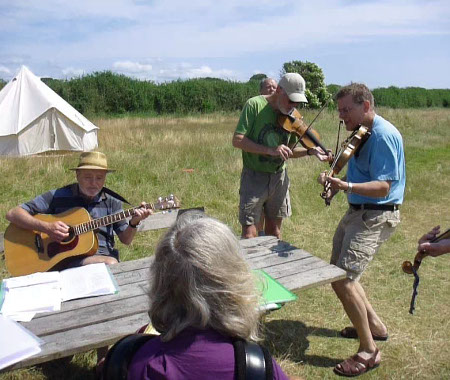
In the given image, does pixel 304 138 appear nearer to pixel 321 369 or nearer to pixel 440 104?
pixel 321 369

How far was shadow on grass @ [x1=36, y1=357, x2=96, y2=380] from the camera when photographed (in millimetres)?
2941

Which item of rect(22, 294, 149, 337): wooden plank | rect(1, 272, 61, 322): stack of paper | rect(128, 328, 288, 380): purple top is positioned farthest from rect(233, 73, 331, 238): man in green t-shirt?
rect(128, 328, 288, 380): purple top

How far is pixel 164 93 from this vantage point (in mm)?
36688

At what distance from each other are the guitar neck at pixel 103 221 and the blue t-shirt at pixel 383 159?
5.19 ft

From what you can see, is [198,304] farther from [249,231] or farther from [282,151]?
[249,231]

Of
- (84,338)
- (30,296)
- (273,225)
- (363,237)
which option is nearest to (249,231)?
(273,225)

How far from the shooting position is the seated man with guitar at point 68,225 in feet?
10.7

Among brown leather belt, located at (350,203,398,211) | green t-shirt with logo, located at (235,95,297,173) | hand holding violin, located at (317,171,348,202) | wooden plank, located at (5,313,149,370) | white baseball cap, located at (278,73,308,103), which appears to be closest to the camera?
wooden plank, located at (5,313,149,370)

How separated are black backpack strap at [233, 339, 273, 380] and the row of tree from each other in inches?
1159

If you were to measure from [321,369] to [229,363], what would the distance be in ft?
7.05

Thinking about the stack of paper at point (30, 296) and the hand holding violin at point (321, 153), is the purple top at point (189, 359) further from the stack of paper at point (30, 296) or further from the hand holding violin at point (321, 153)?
the hand holding violin at point (321, 153)

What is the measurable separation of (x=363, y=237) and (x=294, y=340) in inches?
41.4

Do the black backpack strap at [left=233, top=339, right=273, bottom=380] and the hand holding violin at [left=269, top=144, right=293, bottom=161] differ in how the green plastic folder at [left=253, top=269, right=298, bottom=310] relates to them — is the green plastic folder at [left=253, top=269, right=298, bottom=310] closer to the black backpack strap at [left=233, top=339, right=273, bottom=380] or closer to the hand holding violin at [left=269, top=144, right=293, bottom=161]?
the black backpack strap at [left=233, top=339, right=273, bottom=380]

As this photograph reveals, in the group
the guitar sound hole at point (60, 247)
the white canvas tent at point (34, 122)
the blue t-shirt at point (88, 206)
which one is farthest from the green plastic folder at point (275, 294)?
the white canvas tent at point (34, 122)
